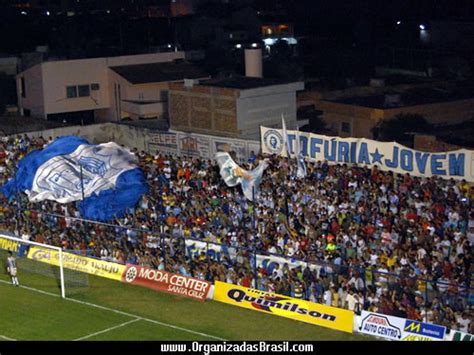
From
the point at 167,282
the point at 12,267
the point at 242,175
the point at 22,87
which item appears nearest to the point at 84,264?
the point at 12,267

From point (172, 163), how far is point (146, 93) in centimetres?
2556

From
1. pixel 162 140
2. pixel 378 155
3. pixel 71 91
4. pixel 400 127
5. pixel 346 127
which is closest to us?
pixel 378 155

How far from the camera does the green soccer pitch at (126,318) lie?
2477 centimetres

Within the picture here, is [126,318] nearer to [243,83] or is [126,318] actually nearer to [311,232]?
[311,232]

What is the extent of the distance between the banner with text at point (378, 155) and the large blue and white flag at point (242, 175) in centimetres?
328

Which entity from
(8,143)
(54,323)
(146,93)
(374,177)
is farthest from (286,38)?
(54,323)

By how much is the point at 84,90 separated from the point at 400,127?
22722mm

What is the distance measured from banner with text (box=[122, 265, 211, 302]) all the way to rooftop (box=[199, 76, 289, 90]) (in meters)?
17.8

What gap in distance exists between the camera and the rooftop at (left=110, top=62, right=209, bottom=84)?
61.6 m

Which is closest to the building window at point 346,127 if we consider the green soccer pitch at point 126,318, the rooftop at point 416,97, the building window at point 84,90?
the rooftop at point 416,97

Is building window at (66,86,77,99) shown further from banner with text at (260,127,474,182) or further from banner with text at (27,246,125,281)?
banner with text at (27,246,125,281)

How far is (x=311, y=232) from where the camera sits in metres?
28.4

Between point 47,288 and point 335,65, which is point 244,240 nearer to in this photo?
point 47,288

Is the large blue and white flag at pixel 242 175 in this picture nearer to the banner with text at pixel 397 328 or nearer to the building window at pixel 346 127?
the banner with text at pixel 397 328
